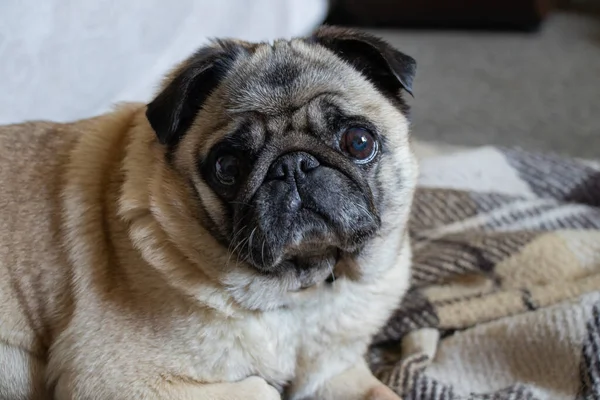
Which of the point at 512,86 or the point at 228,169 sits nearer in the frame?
the point at 228,169

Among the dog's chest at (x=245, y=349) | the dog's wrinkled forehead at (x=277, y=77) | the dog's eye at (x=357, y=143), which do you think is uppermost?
the dog's wrinkled forehead at (x=277, y=77)

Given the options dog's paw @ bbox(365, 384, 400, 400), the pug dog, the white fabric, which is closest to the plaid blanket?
dog's paw @ bbox(365, 384, 400, 400)

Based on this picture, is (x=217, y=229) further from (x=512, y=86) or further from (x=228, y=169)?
(x=512, y=86)

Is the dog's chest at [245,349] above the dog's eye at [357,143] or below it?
below

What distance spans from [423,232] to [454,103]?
5.55ft

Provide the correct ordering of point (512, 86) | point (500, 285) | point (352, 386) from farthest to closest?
1. point (512, 86)
2. point (500, 285)
3. point (352, 386)

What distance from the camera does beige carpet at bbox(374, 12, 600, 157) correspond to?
346 centimetres

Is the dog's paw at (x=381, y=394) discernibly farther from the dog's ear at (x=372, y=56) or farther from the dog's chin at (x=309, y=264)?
the dog's ear at (x=372, y=56)

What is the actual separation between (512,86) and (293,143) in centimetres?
284

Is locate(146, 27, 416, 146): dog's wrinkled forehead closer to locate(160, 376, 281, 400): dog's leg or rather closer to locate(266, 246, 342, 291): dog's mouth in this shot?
locate(266, 246, 342, 291): dog's mouth

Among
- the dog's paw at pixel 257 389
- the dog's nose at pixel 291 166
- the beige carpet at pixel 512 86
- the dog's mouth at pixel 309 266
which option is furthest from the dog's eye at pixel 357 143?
the beige carpet at pixel 512 86

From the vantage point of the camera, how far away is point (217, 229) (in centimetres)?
152

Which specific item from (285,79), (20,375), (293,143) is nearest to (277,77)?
(285,79)

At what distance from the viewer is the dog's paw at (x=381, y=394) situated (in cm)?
170
